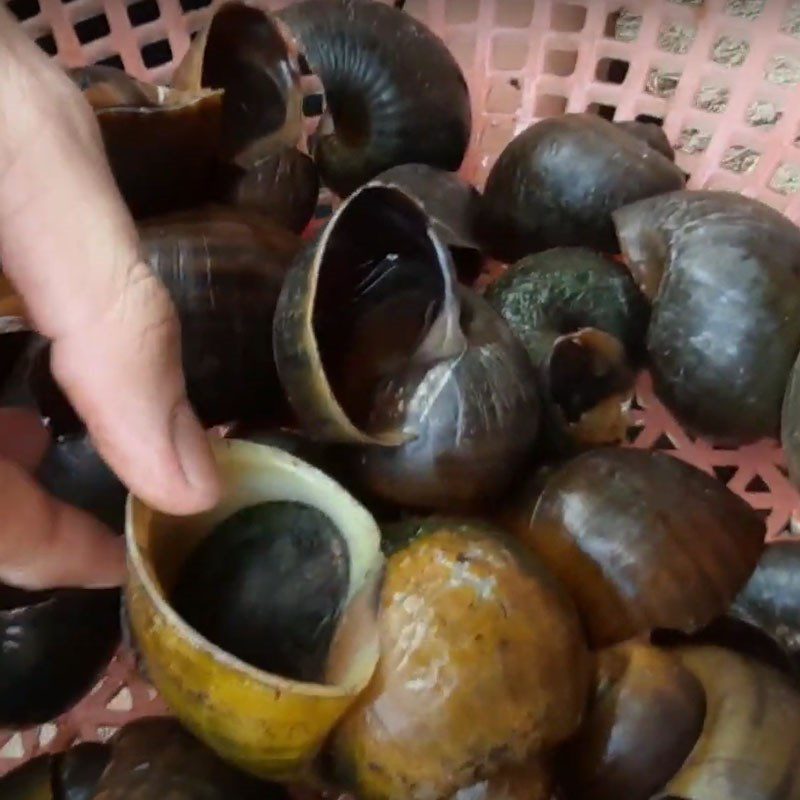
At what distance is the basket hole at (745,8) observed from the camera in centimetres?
79

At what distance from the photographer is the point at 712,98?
85cm

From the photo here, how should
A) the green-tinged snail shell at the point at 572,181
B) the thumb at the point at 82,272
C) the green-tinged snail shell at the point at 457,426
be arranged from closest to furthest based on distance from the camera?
the thumb at the point at 82,272 → the green-tinged snail shell at the point at 457,426 → the green-tinged snail shell at the point at 572,181

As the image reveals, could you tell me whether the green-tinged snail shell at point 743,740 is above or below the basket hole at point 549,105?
below

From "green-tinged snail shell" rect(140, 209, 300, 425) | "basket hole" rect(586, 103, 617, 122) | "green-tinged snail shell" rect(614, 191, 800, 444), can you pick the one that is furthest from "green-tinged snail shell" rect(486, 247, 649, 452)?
"basket hole" rect(586, 103, 617, 122)

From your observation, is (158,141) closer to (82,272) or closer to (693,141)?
(82,272)

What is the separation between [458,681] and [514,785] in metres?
0.06

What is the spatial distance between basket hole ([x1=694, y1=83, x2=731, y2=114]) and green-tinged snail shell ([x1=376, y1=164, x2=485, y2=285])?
0.74 feet

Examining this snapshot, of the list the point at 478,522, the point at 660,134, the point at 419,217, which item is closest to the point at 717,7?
the point at 660,134

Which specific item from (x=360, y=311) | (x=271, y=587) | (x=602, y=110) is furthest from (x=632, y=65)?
(x=271, y=587)

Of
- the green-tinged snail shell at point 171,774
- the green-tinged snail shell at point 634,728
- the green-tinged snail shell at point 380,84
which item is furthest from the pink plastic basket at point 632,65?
the green-tinged snail shell at point 171,774

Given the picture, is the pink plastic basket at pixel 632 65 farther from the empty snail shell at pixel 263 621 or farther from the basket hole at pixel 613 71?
the empty snail shell at pixel 263 621

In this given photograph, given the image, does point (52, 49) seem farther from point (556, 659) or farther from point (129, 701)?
point (556, 659)

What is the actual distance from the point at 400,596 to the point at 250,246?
0.63 feet

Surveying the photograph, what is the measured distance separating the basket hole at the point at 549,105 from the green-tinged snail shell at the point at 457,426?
13.1 inches
